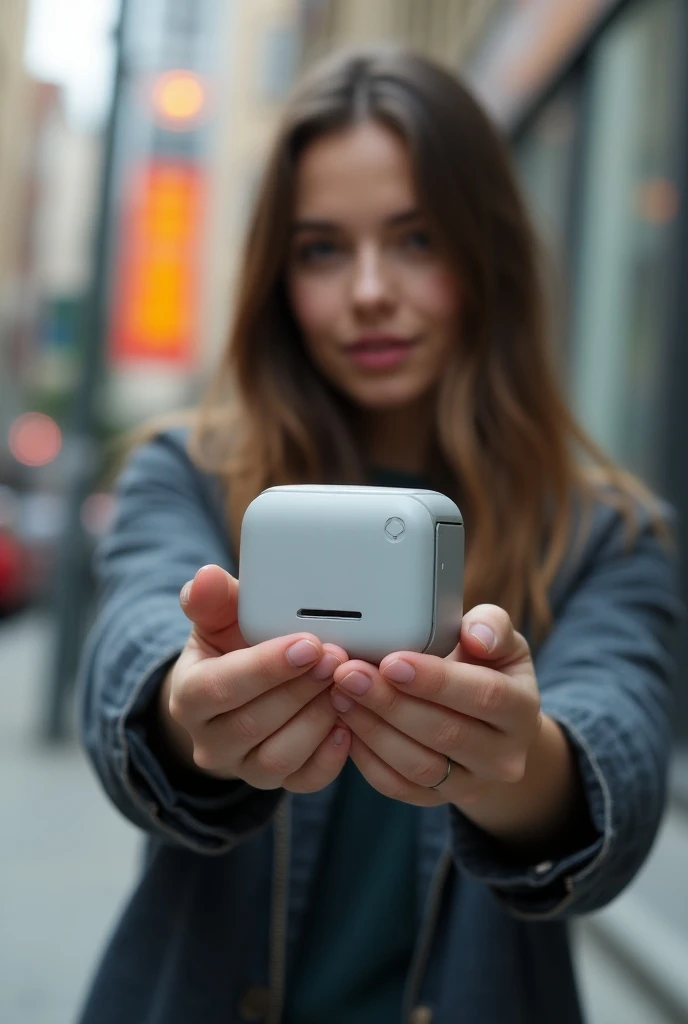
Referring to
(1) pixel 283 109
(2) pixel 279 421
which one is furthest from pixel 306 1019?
(1) pixel 283 109

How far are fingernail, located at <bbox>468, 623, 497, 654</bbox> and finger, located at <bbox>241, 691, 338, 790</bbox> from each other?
132mm

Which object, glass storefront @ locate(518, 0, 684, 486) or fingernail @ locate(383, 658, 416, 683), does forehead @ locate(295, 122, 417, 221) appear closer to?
fingernail @ locate(383, 658, 416, 683)

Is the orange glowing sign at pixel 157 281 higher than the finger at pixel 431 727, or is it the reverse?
the finger at pixel 431 727

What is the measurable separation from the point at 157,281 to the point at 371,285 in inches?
277

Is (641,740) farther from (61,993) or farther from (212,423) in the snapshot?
(61,993)

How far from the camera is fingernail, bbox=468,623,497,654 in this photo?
886 mm

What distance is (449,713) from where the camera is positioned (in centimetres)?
89

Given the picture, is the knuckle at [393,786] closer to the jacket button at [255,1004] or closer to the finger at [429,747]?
the finger at [429,747]

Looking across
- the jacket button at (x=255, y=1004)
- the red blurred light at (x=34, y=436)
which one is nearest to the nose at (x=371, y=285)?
the jacket button at (x=255, y=1004)

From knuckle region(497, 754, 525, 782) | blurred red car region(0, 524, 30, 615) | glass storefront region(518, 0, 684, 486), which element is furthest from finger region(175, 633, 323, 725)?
blurred red car region(0, 524, 30, 615)

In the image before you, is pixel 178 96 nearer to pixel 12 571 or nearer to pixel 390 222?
pixel 12 571

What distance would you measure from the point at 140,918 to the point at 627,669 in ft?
2.23

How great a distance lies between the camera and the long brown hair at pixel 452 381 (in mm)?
1456

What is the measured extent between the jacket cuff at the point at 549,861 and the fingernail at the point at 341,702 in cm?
32
